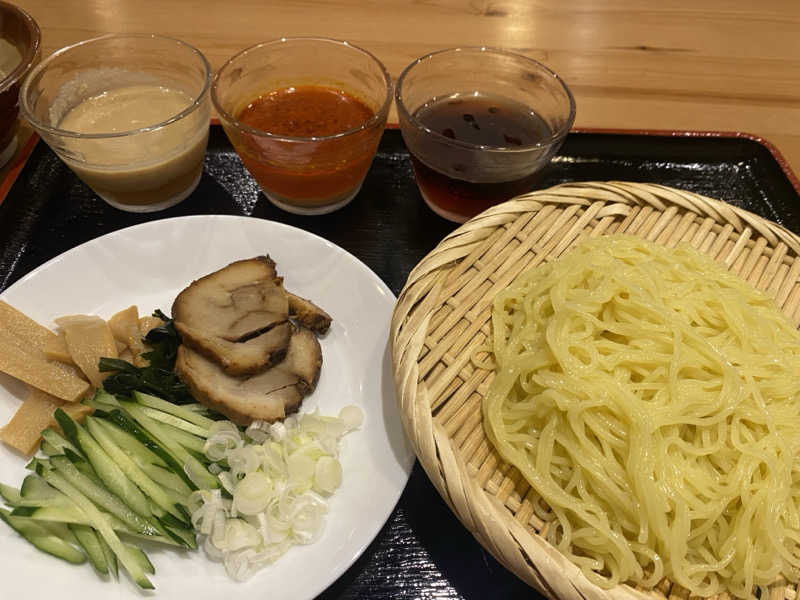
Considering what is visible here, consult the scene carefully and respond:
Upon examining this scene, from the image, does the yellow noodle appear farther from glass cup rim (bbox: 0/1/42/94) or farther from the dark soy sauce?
glass cup rim (bbox: 0/1/42/94)

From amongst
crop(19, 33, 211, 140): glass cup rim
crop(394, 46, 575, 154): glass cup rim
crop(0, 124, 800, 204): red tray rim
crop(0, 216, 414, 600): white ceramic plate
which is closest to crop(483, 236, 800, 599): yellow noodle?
crop(0, 216, 414, 600): white ceramic plate

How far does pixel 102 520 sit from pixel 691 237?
191cm

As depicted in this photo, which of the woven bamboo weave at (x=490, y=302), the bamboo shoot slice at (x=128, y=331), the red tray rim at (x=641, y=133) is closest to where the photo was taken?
the woven bamboo weave at (x=490, y=302)

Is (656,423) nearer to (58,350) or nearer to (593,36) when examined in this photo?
(58,350)

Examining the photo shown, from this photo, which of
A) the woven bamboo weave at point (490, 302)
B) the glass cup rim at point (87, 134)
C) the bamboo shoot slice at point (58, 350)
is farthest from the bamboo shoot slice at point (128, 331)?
the woven bamboo weave at point (490, 302)

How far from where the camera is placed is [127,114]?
2234mm

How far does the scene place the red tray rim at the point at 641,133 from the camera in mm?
2244

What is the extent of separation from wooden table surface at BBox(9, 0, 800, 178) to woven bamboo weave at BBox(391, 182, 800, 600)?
1001 mm

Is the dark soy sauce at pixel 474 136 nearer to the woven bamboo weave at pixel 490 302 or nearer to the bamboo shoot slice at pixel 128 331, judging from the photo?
the woven bamboo weave at pixel 490 302

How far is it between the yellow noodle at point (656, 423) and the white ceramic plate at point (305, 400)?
381 millimetres

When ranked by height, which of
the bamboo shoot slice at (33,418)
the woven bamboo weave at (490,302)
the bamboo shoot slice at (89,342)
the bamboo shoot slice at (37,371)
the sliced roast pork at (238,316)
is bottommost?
the bamboo shoot slice at (33,418)

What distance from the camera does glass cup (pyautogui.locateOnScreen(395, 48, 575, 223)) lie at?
1.99 meters

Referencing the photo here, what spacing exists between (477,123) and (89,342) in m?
1.52

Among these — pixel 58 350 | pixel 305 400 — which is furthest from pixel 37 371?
pixel 305 400
